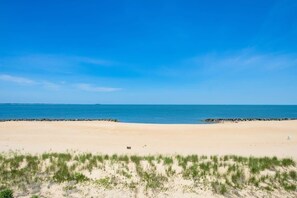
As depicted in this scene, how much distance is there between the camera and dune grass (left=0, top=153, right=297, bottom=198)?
12773 mm

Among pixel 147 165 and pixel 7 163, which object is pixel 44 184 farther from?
pixel 147 165

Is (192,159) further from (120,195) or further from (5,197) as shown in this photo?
(5,197)

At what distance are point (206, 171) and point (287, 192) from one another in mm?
3446

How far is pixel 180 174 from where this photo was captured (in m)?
13.8

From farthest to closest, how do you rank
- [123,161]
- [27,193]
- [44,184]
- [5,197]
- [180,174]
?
[123,161]
[180,174]
[44,184]
[27,193]
[5,197]

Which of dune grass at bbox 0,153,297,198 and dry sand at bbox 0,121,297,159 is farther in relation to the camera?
dry sand at bbox 0,121,297,159

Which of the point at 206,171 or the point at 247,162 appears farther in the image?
the point at 247,162

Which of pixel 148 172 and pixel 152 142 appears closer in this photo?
pixel 148 172

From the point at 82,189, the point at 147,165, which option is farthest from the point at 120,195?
the point at 147,165

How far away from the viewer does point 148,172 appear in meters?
13.9

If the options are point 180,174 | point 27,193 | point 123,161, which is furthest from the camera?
point 123,161

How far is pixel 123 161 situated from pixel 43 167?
12.3 ft

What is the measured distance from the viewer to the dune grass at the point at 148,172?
12.8 m

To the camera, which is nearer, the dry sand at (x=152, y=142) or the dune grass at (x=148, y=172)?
the dune grass at (x=148, y=172)
